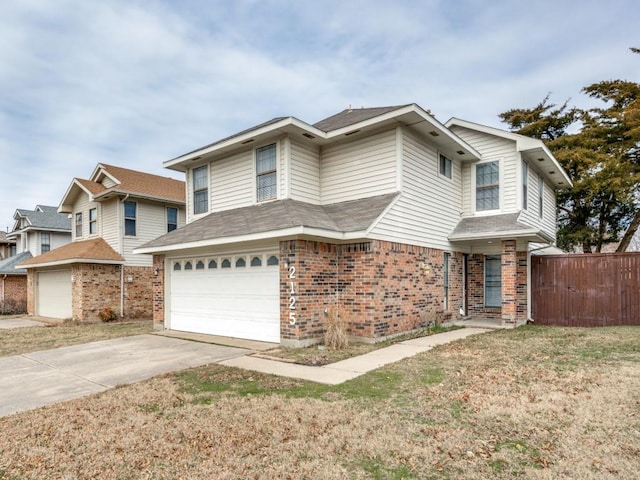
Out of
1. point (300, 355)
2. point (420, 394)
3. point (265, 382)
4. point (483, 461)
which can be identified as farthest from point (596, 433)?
point (300, 355)

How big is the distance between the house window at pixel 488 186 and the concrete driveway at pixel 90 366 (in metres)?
8.93

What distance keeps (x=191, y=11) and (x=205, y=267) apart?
23.2 ft

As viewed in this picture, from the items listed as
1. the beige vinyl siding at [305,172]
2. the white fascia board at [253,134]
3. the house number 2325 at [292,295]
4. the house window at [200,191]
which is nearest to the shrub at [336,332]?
the house number 2325 at [292,295]

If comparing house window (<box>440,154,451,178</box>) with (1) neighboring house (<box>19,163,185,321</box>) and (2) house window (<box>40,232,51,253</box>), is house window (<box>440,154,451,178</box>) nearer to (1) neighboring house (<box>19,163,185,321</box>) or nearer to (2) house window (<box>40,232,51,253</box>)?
(1) neighboring house (<box>19,163,185,321</box>)

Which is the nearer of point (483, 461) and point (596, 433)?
point (483, 461)

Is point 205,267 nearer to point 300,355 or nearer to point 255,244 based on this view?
point 255,244

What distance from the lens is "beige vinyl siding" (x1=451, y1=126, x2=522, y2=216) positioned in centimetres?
1234

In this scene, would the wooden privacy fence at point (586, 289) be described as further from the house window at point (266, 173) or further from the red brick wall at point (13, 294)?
the red brick wall at point (13, 294)

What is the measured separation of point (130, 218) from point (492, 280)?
48.1 feet

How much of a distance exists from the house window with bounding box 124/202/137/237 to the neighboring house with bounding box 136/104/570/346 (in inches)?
189

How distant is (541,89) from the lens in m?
23.1

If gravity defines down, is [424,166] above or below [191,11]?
below

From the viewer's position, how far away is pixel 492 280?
1347 cm

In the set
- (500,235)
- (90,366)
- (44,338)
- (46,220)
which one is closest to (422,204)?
(500,235)
